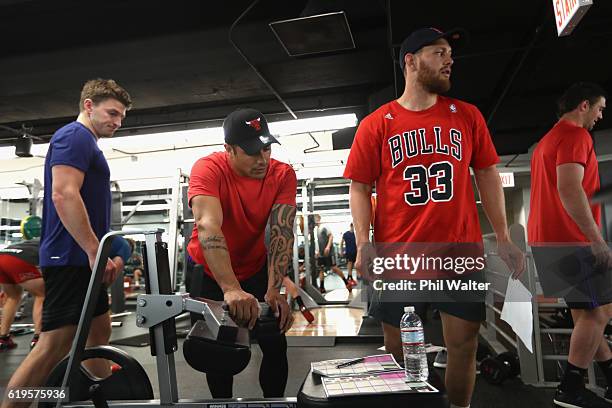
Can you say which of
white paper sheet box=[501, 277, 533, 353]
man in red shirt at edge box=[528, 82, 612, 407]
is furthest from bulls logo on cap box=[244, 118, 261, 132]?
white paper sheet box=[501, 277, 533, 353]

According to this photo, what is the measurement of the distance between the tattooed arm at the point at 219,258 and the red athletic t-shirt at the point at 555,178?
5.44 ft

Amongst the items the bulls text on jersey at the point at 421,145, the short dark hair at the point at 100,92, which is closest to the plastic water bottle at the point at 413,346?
the bulls text on jersey at the point at 421,145

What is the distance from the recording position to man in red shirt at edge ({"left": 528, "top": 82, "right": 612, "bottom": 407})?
6.84 feet

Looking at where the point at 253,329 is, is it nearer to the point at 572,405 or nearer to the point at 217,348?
the point at 217,348

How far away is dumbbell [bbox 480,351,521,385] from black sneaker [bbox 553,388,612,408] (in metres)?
0.45

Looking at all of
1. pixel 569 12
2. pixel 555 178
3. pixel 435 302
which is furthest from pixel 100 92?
pixel 555 178

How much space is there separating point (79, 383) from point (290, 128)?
4890 millimetres

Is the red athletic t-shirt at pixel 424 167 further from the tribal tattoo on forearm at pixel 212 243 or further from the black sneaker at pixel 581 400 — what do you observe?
the black sneaker at pixel 581 400

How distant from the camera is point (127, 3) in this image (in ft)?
15.2

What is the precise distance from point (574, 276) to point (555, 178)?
0.50m

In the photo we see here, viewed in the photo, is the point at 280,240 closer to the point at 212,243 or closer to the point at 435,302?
the point at 212,243

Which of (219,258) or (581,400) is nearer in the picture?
(219,258)

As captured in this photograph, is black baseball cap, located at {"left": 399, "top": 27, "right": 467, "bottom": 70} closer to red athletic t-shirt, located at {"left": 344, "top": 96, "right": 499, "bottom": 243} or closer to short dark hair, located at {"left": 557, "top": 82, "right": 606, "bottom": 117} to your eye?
red athletic t-shirt, located at {"left": 344, "top": 96, "right": 499, "bottom": 243}

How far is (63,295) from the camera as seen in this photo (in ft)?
5.52
